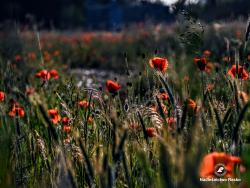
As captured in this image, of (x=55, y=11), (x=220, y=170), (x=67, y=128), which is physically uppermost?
(x=220, y=170)

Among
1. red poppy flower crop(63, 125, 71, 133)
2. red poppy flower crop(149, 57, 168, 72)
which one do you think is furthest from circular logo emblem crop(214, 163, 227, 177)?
red poppy flower crop(63, 125, 71, 133)

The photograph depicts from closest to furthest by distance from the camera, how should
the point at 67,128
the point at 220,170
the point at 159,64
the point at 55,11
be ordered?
the point at 220,170, the point at 159,64, the point at 67,128, the point at 55,11

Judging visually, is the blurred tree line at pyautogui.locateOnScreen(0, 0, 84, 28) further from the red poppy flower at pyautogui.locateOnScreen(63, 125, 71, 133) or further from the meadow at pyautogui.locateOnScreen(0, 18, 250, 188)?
the red poppy flower at pyautogui.locateOnScreen(63, 125, 71, 133)

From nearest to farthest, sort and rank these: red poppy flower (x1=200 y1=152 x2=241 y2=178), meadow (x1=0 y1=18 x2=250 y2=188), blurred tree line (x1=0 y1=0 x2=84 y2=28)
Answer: red poppy flower (x1=200 y1=152 x2=241 y2=178)
meadow (x1=0 y1=18 x2=250 y2=188)
blurred tree line (x1=0 y1=0 x2=84 y2=28)

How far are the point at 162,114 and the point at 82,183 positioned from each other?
42cm

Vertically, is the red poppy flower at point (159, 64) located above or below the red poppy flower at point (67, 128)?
above

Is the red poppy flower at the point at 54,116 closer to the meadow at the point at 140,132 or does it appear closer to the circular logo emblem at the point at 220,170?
the meadow at the point at 140,132

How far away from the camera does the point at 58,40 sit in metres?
15.6

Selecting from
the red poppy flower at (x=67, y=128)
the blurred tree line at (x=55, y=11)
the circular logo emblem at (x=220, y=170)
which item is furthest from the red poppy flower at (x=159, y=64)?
the blurred tree line at (x=55, y=11)

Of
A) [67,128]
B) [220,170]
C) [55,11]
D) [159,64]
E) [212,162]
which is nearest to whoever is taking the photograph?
[212,162]

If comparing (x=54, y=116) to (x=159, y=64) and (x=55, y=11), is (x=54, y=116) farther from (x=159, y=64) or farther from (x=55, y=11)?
(x=55, y=11)

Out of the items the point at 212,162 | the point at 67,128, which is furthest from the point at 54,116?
the point at 212,162

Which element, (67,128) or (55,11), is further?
(55,11)

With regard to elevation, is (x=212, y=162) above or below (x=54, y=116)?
above
